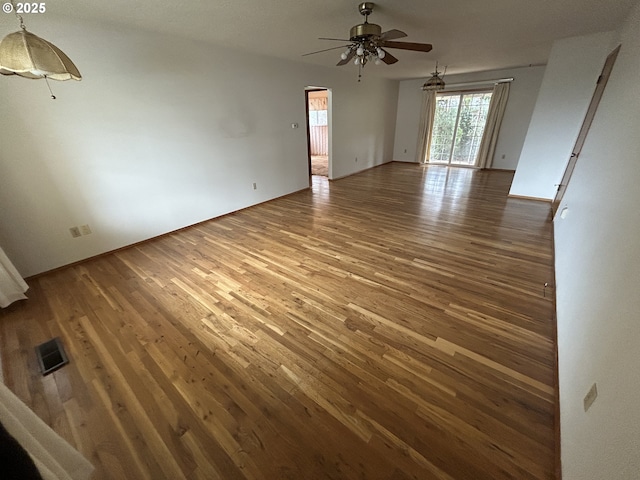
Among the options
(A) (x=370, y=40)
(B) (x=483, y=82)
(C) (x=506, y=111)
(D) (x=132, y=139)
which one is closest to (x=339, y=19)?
(A) (x=370, y=40)

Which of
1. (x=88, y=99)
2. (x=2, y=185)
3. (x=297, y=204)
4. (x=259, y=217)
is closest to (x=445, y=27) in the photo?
(x=297, y=204)

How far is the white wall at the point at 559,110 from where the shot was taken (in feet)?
11.1

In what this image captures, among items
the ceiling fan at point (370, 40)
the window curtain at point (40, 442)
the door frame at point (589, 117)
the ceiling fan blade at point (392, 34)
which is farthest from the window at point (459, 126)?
the window curtain at point (40, 442)

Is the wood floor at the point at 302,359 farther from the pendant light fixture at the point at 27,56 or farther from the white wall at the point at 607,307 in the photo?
the pendant light fixture at the point at 27,56

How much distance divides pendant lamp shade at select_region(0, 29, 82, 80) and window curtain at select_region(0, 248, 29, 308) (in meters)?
1.55

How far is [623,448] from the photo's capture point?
27.0 inches

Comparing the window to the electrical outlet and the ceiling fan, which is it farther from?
the electrical outlet

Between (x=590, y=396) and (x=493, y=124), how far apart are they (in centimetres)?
743

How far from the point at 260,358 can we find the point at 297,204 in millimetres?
3289

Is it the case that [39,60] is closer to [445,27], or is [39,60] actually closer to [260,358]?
[260,358]

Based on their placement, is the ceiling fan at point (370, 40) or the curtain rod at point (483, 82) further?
the curtain rod at point (483, 82)

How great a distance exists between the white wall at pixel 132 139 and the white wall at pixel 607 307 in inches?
162

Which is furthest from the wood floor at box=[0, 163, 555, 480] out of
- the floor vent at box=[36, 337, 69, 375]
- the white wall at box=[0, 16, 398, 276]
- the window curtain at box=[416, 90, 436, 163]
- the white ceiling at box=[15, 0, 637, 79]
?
the window curtain at box=[416, 90, 436, 163]

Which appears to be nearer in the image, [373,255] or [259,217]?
[373,255]
